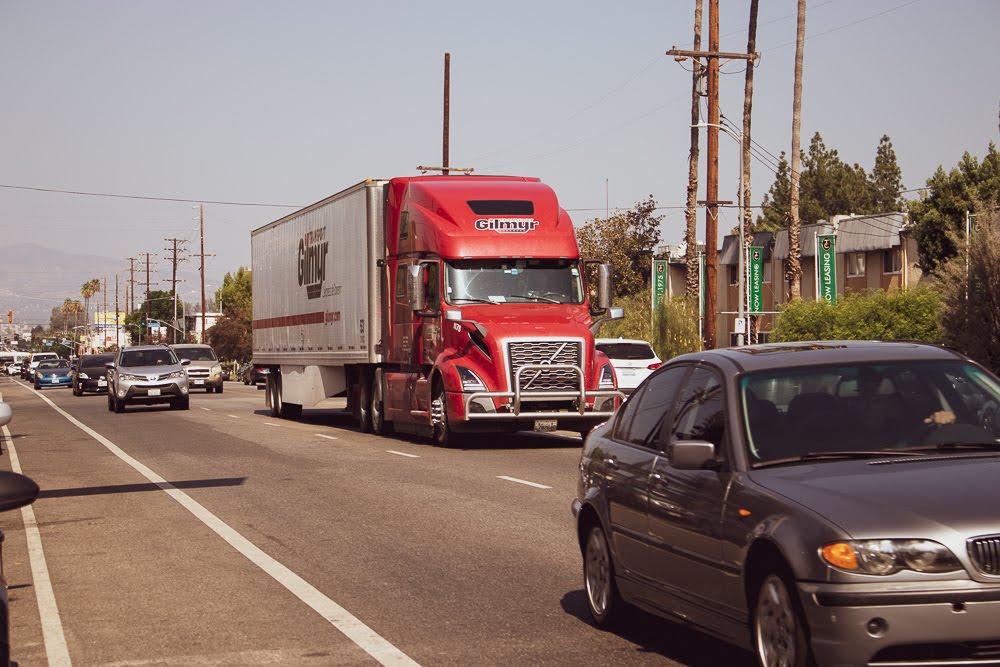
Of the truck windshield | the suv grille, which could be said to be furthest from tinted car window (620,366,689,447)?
the truck windshield

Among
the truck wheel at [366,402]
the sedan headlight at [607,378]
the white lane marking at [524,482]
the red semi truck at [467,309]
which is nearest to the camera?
the white lane marking at [524,482]

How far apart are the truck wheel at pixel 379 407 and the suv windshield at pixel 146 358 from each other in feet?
47.0

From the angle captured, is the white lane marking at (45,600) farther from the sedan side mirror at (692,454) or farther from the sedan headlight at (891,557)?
the sedan headlight at (891,557)

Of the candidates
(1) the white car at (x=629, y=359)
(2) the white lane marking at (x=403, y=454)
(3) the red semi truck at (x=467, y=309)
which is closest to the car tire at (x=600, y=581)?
(2) the white lane marking at (x=403, y=454)

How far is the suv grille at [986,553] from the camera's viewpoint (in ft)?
18.3

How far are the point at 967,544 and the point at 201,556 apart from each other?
7.13m

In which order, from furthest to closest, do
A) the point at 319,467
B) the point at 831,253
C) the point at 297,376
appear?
the point at 831,253, the point at 297,376, the point at 319,467

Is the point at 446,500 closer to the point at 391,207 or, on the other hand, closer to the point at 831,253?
the point at 391,207

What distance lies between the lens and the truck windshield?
23.0 m

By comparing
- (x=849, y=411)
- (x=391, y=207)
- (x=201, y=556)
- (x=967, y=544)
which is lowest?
(x=201, y=556)

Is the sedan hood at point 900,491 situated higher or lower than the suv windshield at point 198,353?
lower

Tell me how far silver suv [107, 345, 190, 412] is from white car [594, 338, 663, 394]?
1333cm

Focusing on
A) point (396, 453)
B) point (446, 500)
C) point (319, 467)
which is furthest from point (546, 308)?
point (446, 500)

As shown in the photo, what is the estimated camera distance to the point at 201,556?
11.3 meters
